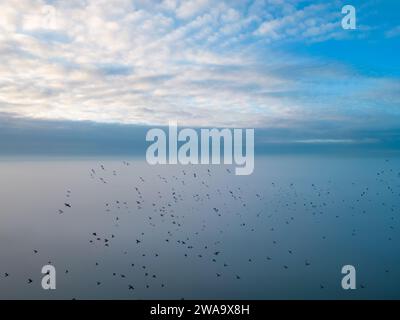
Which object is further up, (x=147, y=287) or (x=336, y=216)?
(x=336, y=216)

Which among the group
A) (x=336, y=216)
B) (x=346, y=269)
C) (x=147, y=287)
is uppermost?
(x=336, y=216)

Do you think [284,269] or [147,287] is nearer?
[147,287]

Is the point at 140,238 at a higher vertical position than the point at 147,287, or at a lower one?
higher

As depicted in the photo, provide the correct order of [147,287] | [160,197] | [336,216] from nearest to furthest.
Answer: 1. [147,287]
2. [336,216]
3. [160,197]
